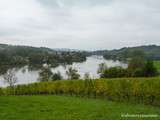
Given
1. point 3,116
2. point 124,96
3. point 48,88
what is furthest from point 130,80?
point 48,88

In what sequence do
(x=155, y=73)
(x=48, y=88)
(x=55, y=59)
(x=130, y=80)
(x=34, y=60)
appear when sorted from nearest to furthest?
(x=130, y=80)
(x=48, y=88)
(x=155, y=73)
(x=34, y=60)
(x=55, y=59)

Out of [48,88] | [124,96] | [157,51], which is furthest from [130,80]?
[157,51]

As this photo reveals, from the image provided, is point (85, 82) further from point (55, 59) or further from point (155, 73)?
point (55, 59)

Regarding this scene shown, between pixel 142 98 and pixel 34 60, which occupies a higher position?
pixel 34 60

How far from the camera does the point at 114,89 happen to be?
2186cm

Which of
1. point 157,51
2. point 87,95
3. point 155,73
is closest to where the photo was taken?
point 87,95

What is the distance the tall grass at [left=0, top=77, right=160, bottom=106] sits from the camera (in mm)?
17859

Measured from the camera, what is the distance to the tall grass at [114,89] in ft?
58.6

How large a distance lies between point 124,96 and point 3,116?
1241 centimetres

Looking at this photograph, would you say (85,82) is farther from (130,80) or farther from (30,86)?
(30,86)

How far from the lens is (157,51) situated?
16500cm

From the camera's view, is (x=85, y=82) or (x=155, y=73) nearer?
(x=85, y=82)

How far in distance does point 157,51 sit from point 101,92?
148 metres

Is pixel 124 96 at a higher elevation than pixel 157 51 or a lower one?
lower
